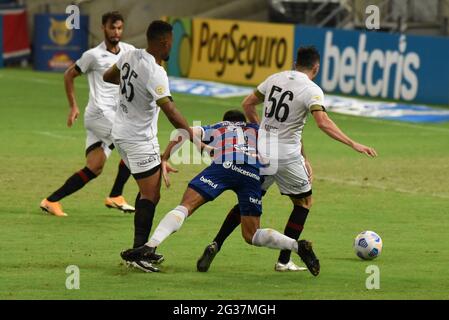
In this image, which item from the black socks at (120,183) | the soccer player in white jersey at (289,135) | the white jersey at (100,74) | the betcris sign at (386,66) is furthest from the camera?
the betcris sign at (386,66)

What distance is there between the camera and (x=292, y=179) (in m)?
11.9

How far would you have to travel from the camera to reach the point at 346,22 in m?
36.3

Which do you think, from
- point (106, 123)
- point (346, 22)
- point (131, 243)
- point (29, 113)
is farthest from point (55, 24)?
point (131, 243)

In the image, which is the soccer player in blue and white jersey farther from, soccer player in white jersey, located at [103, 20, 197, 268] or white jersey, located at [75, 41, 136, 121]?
white jersey, located at [75, 41, 136, 121]

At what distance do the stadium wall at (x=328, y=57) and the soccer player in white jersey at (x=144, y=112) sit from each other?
663 inches

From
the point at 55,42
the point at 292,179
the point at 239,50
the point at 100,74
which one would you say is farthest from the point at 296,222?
the point at 55,42

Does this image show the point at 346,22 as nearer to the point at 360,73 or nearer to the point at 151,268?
the point at 360,73

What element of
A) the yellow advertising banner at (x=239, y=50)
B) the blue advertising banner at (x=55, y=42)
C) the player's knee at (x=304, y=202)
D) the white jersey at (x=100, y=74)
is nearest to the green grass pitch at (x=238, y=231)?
the player's knee at (x=304, y=202)

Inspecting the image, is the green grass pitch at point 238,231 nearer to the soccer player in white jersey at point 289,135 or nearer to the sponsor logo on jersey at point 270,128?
the soccer player in white jersey at point 289,135

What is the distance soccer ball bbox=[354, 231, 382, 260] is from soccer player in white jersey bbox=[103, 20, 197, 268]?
2.01 m

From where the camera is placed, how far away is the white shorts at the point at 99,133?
15680 millimetres

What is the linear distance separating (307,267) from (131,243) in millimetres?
2517

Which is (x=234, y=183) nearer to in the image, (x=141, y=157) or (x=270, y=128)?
(x=270, y=128)
